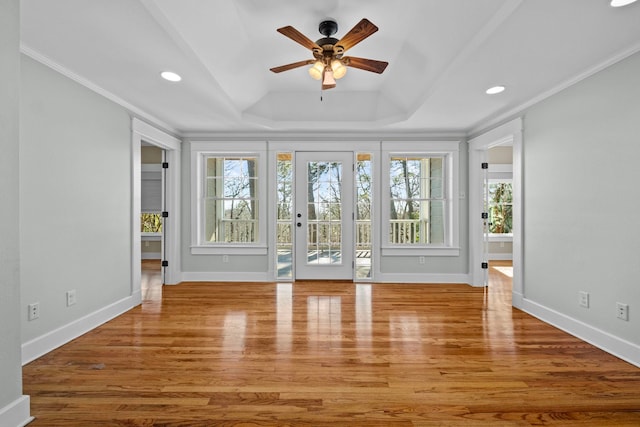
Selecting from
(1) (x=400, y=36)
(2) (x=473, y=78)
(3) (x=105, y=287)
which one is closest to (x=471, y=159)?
(2) (x=473, y=78)

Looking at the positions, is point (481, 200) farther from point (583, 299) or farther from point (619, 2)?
point (619, 2)

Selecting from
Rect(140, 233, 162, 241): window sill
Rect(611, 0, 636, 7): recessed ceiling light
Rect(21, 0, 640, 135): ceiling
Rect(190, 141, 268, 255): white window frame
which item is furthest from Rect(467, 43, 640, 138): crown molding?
Rect(140, 233, 162, 241): window sill

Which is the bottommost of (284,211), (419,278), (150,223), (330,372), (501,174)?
(330,372)

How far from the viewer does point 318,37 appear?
2971 millimetres

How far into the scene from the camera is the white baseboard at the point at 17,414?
60.5 inches

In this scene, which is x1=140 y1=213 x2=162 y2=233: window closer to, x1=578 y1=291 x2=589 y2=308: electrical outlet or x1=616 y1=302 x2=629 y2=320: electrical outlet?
x1=578 y1=291 x2=589 y2=308: electrical outlet

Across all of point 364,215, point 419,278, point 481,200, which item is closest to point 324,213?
point 364,215

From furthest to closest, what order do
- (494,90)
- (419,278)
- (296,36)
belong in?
1. (419,278)
2. (494,90)
3. (296,36)

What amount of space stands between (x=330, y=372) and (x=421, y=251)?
308 cm

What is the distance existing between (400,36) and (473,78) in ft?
2.45

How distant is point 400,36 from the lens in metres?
2.91

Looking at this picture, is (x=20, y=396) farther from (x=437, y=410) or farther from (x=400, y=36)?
(x=400, y=36)

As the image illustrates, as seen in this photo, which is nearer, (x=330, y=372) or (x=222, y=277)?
(x=330, y=372)

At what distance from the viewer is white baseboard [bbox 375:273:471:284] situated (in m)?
4.84
